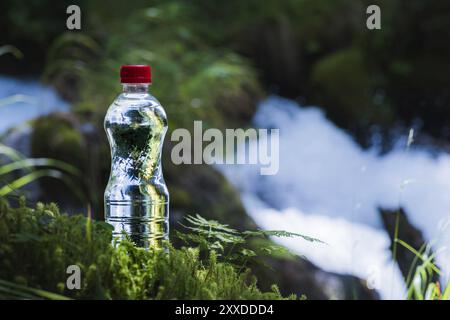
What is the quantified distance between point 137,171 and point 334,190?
4.87 meters

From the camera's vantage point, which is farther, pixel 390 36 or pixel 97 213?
pixel 390 36

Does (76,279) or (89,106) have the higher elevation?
(89,106)

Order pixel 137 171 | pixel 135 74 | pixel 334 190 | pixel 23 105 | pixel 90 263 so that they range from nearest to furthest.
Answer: pixel 90 263, pixel 135 74, pixel 137 171, pixel 334 190, pixel 23 105

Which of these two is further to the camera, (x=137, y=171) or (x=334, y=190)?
(x=334, y=190)

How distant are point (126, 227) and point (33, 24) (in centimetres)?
731

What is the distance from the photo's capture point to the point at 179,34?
23.1 feet

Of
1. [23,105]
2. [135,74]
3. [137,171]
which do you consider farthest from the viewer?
[23,105]

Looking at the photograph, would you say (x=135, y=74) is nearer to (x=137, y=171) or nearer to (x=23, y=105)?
(x=137, y=171)

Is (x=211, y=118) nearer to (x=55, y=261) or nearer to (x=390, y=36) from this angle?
(x=390, y=36)

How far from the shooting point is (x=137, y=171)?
1.54 meters

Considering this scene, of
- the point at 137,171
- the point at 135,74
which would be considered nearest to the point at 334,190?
the point at 137,171

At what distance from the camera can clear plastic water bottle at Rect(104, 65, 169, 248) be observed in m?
1.54

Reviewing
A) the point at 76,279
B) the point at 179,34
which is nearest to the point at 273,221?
the point at 179,34

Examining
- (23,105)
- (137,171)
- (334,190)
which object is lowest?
(137,171)
